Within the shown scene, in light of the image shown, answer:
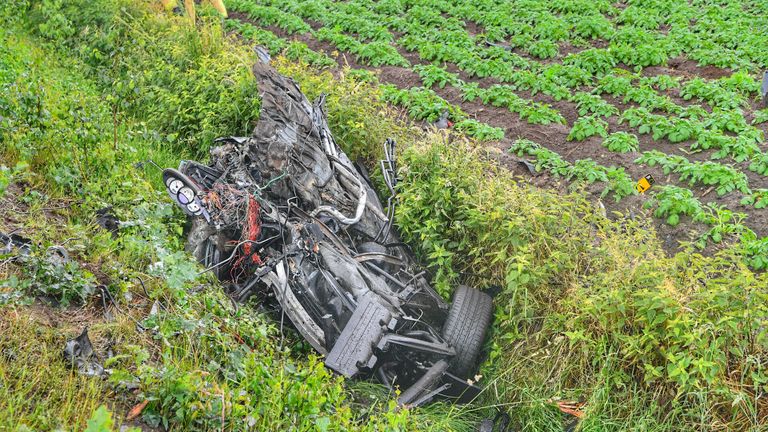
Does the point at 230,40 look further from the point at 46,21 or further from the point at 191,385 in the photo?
the point at 191,385

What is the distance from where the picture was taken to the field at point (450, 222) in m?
4.83

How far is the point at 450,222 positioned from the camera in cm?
748

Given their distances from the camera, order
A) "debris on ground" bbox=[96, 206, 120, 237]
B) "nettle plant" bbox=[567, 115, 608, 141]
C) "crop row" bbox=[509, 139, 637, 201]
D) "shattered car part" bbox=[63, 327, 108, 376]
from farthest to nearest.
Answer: "nettle plant" bbox=[567, 115, 608, 141], "crop row" bbox=[509, 139, 637, 201], "debris on ground" bbox=[96, 206, 120, 237], "shattered car part" bbox=[63, 327, 108, 376]

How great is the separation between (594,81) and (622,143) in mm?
2637

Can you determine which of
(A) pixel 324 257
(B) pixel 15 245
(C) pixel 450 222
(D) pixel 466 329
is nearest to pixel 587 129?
(C) pixel 450 222

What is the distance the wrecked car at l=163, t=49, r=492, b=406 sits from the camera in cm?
621

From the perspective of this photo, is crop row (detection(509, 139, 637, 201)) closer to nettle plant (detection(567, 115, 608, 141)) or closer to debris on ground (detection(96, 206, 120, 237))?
nettle plant (detection(567, 115, 608, 141))

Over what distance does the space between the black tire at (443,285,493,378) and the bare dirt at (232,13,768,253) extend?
1.96 meters

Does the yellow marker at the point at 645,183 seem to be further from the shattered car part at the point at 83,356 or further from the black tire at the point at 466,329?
→ the shattered car part at the point at 83,356

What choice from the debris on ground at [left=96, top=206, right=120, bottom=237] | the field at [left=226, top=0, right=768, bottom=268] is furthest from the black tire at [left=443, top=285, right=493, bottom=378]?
the debris on ground at [left=96, top=206, right=120, bottom=237]

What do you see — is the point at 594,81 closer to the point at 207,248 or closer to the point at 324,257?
the point at 324,257

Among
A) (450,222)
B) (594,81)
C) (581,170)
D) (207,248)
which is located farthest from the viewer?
(594,81)

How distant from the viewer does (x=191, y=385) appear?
429 centimetres

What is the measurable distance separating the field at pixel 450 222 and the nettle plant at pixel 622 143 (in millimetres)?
35
